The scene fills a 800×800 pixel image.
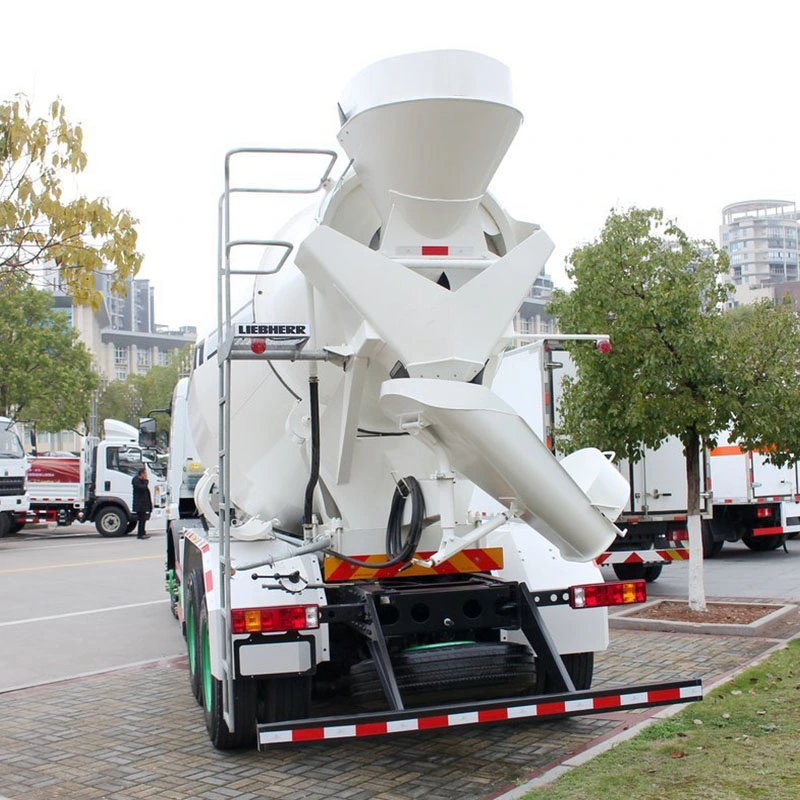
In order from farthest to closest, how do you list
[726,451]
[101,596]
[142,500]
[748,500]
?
[142,500] → [748,500] → [726,451] → [101,596]

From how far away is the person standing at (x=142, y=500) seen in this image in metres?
25.8

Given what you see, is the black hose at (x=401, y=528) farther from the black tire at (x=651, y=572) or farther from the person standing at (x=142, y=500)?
the person standing at (x=142, y=500)

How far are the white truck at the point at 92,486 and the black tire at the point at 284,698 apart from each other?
21.8m

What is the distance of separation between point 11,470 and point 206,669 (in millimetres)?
19398

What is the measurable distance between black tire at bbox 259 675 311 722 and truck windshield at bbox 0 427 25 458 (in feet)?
66.4

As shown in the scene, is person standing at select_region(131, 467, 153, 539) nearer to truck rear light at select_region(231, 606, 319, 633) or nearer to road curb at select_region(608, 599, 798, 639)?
road curb at select_region(608, 599, 798, 639)

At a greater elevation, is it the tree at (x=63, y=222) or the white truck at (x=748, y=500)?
the tree at (x=63, y=222)

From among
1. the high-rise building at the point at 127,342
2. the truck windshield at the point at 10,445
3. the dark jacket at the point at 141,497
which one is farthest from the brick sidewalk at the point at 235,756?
the high-rise building at the point at 127,342

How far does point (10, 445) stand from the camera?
24453mm

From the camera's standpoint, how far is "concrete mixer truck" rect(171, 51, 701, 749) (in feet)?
16.9

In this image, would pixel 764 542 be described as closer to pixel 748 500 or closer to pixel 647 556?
pixel 748 500

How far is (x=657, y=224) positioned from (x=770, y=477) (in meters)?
9.03

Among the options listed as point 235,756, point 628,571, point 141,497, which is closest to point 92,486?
point 141,497

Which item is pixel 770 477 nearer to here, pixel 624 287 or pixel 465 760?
pixel 624 287
